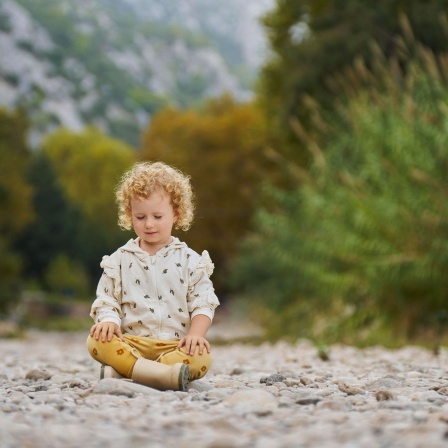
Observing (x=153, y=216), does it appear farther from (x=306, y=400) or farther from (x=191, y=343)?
(x=306, y=400)

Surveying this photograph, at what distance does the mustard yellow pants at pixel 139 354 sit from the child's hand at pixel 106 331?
2 centimetres

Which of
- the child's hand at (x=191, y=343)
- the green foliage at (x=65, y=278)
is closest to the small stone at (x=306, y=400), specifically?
the child's hand at (x=191, y=343)

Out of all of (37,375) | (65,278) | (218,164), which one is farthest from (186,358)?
(65,278)

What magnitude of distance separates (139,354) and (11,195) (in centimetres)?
2213

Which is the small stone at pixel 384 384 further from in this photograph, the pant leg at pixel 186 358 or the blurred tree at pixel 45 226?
the blurred tree at pixel 45 226

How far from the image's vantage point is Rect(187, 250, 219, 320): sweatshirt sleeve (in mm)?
4086

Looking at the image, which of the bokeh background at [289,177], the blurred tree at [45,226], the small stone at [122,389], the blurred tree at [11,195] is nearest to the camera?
the small stone at [122,389]

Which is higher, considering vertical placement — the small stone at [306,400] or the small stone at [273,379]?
the small stone at [273,379]

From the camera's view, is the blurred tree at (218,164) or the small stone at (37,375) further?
the blurred tree at (218,164)

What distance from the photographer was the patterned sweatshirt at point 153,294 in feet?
13.4

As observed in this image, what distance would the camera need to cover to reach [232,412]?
10.2 feet

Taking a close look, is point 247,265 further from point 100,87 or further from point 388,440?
point 100,87

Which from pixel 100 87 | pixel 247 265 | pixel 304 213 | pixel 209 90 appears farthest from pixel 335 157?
pixel 209 90

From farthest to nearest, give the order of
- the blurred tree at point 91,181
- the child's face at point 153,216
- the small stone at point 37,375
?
the blurred tree at point 91,181, the small stone at point 37,375, the child's face at point 153,216
